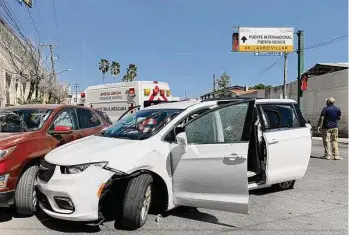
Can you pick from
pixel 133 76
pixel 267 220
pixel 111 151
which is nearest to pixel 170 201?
pixel 111 151

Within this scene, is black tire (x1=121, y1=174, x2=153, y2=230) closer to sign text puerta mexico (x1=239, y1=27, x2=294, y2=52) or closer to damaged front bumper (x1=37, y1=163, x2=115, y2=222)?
damaged front bumper (x1=37, y1=163, x2=115, y2=222)

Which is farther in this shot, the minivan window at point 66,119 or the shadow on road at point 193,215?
the minivan window at point 66,119

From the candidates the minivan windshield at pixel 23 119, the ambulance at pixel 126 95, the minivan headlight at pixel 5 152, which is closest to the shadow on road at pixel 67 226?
the minivan headlight at pixel 5 152

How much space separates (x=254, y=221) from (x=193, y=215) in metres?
0.84

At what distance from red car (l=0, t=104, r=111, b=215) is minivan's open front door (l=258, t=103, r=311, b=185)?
3.28m

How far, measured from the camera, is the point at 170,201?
4.74 m

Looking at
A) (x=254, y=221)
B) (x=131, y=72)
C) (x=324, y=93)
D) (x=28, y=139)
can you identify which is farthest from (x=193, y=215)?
(x=131, y=72)

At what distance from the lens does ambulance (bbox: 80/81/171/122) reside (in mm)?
13547

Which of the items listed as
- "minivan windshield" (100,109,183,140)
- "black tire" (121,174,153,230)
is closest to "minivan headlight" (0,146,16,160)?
"minivan windshield" (100,109,183,140)

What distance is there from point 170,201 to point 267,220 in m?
1.37

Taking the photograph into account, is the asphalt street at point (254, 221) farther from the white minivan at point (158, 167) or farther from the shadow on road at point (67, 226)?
the white minivan at point (158, 167)

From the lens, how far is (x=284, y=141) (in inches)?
237

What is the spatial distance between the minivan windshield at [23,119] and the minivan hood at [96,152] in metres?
1.21

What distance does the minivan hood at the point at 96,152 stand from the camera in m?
4.32
